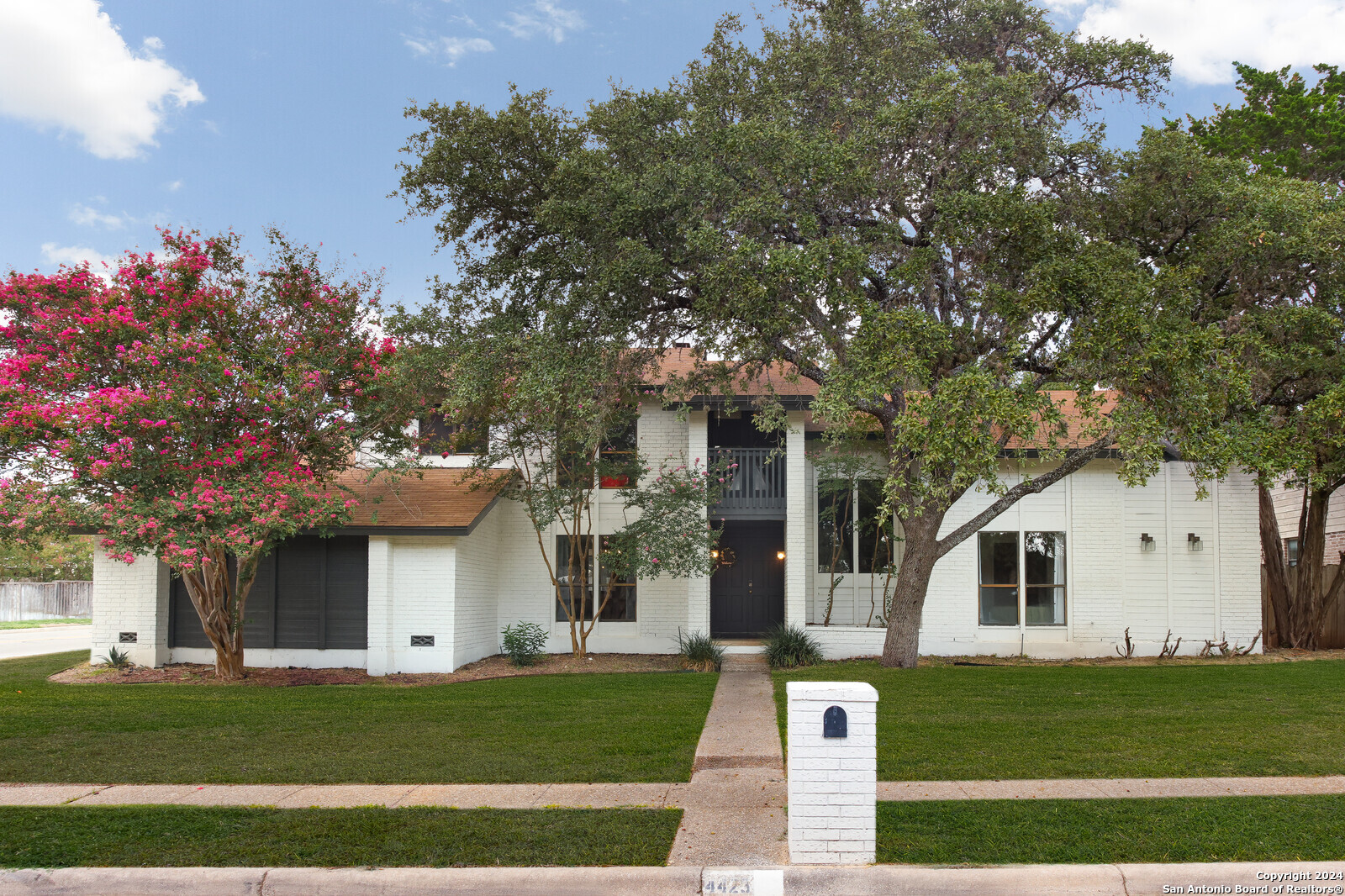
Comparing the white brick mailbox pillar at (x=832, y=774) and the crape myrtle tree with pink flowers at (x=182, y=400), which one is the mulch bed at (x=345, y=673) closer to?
the crape myrtle tree with pink flowers at (x=182, y=400)

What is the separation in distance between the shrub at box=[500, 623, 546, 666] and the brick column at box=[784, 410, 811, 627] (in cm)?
457

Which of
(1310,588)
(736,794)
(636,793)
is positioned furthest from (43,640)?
(1310,588)

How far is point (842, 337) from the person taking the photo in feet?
45.2

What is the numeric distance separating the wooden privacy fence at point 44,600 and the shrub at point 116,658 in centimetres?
2394

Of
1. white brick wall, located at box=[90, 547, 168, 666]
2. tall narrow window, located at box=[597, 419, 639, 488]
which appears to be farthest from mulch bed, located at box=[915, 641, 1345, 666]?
white brick wall, located at box=[90, 547, 168, 666]

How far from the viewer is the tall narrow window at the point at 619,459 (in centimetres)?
1722

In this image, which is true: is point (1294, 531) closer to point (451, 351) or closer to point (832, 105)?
point (832, 105)

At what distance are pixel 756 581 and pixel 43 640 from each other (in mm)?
19942

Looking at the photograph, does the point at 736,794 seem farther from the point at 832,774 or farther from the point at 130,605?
the point at 130,605

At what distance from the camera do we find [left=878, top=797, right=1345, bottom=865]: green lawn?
5629 millimetres

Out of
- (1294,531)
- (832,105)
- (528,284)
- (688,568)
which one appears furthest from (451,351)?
(1294,531)

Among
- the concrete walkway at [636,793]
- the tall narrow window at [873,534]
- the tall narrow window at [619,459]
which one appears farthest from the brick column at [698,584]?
the concrete walkway at [636,793]

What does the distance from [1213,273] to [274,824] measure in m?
12.9

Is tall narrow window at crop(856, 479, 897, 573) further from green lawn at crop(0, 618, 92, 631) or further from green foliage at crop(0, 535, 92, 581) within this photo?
green foliage at crop(0, 535, 92, 581)
